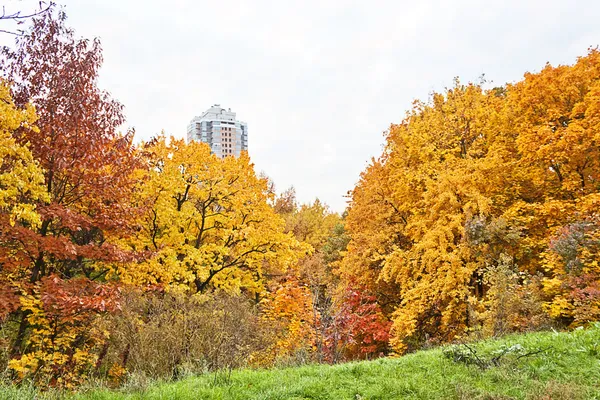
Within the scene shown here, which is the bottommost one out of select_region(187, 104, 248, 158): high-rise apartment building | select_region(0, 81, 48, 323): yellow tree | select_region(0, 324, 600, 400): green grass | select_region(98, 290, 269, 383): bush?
select_region(0, 324, 600, 400): green grass

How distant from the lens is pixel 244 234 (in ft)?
50.5

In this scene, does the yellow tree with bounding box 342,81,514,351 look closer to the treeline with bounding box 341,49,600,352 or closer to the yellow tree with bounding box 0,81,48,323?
the treeline with bounding box 341,49,600,352

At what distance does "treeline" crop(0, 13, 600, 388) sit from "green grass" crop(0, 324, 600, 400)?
6.03 feet

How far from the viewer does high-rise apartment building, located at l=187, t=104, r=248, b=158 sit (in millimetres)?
86312

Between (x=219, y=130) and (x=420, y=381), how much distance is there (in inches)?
3375

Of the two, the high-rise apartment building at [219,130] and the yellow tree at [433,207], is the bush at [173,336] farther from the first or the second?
the high-rise apartment building at [219,130]

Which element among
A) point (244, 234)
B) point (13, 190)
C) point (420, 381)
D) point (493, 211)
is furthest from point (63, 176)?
point (493, 211)

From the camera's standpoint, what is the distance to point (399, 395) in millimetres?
6059

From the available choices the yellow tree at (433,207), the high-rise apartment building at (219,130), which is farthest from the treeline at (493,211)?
the high-rise apartment building at (219,130)

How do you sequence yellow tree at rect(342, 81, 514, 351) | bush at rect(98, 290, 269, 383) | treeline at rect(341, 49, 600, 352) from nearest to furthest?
bush at rect(98, 290, 269, 383)
treeline at rect(341, 49, 600, 352)
yellow tree at rect(342, 81, 514, 351)

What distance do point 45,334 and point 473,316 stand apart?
11.2m

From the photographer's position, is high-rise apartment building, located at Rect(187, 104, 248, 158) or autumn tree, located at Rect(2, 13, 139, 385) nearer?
autumn tree, located at Rect(2, 13, 139, 385)

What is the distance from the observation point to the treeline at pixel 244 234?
8484 millimetres

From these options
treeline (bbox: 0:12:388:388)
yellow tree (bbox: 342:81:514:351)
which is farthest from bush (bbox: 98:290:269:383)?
yellow tree (bbox: 342:81:514:351)
